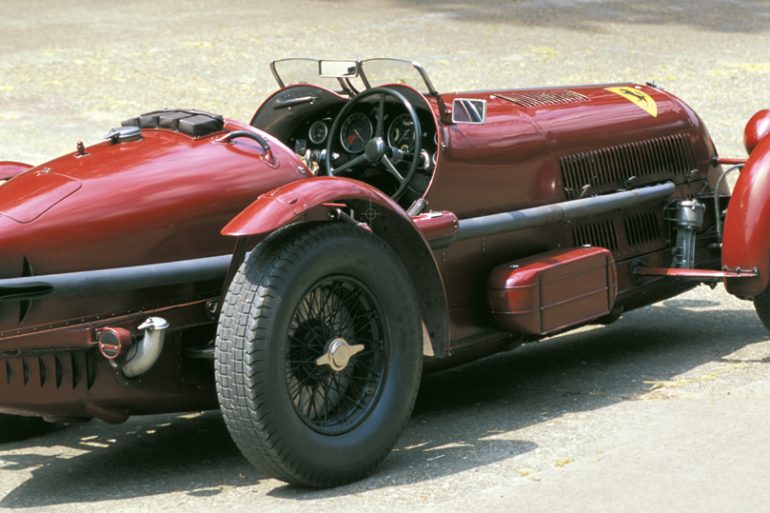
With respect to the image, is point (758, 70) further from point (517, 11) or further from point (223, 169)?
point (223, 169)

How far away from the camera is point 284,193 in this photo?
4520 mm

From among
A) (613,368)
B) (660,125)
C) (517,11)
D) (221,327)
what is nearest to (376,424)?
(221,327)

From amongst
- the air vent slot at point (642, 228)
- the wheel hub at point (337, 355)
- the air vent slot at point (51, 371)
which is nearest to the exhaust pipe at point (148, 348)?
the air vent slot at point (51, 371)

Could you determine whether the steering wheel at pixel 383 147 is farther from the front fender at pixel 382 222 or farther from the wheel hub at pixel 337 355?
the wheel hub at pixel 337 355

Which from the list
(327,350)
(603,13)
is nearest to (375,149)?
(327,350)

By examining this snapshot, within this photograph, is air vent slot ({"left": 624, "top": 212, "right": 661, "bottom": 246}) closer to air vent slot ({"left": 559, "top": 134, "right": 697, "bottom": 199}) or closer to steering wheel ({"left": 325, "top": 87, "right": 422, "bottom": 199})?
air vent slot ({"left": 559, "top": 134, "right": 697, "bottom": 199})

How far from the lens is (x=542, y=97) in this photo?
21.0ft

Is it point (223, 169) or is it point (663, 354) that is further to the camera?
point (663, 354)

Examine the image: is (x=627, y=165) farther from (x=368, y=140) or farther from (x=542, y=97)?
(x=368, y=140)

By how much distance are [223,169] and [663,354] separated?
2.79m

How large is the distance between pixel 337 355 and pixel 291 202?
0.59 meters

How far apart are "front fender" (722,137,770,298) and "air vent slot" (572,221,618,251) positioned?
56 cm

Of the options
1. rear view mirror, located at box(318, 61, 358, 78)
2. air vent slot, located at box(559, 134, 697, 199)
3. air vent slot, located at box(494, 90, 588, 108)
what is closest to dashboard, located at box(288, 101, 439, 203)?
rear view mirror, located at box(318, 61, 358, 78)

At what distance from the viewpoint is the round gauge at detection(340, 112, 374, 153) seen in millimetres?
5949
